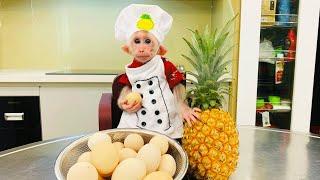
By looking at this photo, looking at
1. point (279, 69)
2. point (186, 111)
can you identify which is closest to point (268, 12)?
A: point (279, 69)

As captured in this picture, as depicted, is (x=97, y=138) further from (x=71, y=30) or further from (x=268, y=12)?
(x=71, y=30)

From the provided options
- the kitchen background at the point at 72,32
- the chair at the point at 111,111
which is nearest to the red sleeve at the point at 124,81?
the chair at the point at 111,111

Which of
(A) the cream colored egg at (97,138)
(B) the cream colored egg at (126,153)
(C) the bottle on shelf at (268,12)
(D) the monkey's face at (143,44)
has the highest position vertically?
(C) the bottle on shelf at (268,12)

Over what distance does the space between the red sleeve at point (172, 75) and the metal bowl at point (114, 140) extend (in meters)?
0.41

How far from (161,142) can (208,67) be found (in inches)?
10.8

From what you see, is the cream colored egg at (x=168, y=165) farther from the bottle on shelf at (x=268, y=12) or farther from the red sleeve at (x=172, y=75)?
the bottle on shelf at (x=268, y=12)

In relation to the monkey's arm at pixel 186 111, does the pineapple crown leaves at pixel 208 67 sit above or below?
above

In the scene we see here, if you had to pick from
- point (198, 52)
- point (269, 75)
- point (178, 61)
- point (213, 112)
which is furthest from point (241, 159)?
point (178, 61)

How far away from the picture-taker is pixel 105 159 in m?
0.64

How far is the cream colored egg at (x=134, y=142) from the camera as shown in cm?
77

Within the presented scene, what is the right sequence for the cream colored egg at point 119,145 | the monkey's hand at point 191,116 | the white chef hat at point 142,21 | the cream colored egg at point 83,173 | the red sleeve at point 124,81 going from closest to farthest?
the cream colored egg at point 83,173 < the cream colored egg at point 119,145 < the monkey's hand at point 191,116 < the white chef hat at point 142,21 < the red sleeve at point 124,81

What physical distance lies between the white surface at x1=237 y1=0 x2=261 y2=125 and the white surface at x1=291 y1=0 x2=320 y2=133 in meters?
0.27

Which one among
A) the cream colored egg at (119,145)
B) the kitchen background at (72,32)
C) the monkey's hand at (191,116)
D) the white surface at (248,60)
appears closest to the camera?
the cream colored egg at (119,145)

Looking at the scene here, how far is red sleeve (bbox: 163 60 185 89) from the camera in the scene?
3.93 ft
